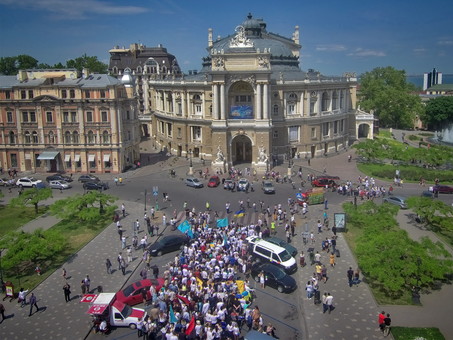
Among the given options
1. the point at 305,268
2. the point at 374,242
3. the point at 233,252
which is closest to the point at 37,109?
the point at 233,252

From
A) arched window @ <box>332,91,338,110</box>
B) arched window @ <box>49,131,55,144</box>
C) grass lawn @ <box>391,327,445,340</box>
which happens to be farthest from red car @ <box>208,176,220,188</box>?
grass lawn @ <box>391,327,445,340</box>

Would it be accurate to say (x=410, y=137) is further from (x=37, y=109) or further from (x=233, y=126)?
(x=37, y=109)

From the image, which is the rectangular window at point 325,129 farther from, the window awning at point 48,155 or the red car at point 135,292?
the red car at point 135,292

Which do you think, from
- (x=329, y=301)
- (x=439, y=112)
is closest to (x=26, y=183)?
(x=329, y=301)

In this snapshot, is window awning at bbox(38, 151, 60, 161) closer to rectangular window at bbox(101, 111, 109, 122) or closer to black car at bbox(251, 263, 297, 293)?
rectangular window at bbox(101, 111, 109, 122)

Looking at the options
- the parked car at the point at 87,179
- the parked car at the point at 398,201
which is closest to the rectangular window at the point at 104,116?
the parked car at the point at 87,179

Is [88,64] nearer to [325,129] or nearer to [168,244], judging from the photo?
[325,129]

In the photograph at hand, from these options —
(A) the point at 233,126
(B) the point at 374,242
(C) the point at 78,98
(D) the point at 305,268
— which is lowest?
(D) the point at 305,268
